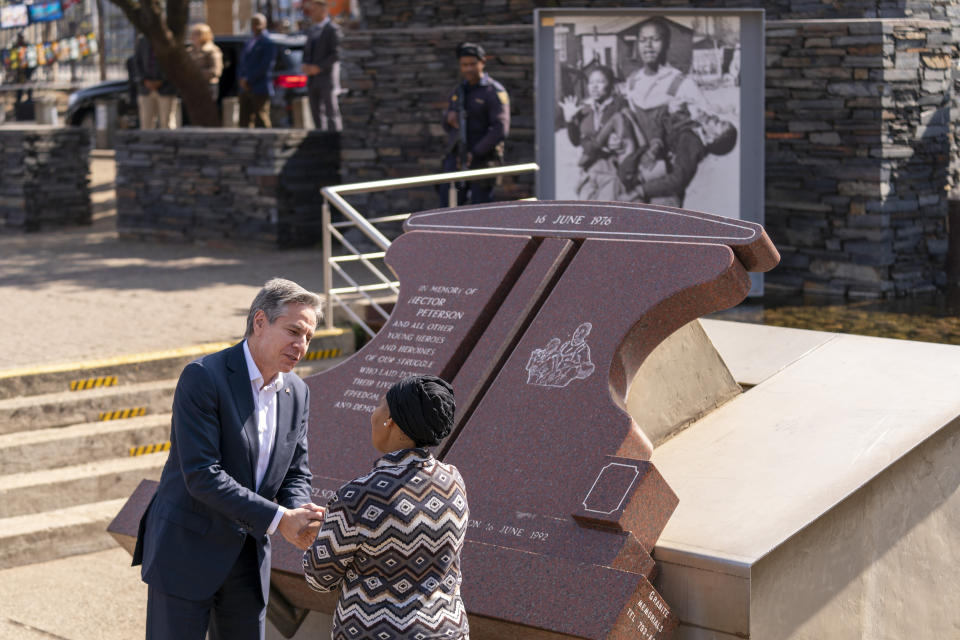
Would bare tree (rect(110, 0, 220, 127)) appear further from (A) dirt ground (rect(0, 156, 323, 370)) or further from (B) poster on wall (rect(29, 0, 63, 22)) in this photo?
(B) poster on wall (rect(29, 0, 63, 22))

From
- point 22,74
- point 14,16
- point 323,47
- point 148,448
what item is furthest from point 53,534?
point 22,74

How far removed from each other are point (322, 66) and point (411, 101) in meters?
2.20

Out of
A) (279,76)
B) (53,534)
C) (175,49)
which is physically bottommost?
(53,534)

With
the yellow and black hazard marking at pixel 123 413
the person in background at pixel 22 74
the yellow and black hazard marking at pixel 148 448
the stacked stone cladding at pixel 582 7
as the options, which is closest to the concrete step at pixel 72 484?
the yellow and black hazard marking at pixel 148 448

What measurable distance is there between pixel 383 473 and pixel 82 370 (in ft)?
16.2

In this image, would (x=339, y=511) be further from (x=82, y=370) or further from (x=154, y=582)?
(x=82, y=370)

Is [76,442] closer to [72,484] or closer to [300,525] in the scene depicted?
[72,484]

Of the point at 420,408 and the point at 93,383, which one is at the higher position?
the point at 420,408

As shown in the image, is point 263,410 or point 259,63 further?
point 259,63

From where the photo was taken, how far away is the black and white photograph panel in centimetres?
1051

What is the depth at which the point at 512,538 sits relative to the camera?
15.1 ft

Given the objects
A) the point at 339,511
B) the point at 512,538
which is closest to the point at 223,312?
→ the point at 512,538

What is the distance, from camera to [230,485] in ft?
12.4

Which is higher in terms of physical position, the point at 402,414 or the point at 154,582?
the point at 402,414
